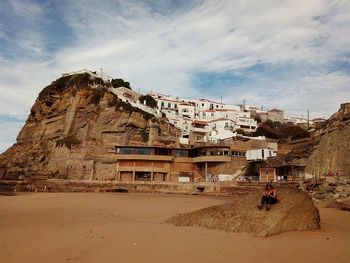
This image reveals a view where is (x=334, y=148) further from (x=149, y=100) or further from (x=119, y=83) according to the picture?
(x=119, y=83)

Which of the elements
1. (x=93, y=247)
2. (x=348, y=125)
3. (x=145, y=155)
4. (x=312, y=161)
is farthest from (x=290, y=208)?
(x=145, y=155)

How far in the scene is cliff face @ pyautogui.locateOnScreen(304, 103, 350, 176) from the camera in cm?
3816

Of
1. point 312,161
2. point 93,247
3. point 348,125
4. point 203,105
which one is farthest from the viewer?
point 203,105

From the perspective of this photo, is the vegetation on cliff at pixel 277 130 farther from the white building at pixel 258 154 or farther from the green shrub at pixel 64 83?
the green shrub at pixel 64 83

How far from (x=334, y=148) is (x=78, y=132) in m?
44.2

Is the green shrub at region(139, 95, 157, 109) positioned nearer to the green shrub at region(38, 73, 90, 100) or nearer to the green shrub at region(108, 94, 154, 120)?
the green shrub at region(108, 94, 154, 120)

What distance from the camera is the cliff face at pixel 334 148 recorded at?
38.2 metres

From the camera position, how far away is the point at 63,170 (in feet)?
185

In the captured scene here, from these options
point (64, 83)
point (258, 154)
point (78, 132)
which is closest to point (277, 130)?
point (258, 154)

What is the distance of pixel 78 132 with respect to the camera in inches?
2419

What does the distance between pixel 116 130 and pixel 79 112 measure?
10678 millimetres

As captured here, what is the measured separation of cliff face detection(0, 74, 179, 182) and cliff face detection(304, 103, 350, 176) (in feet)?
82.2

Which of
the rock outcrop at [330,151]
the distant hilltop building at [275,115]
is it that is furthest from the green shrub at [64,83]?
the distant hilltop building at [275,115]

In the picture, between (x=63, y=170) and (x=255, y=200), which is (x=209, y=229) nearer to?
(x=255, y=200)
